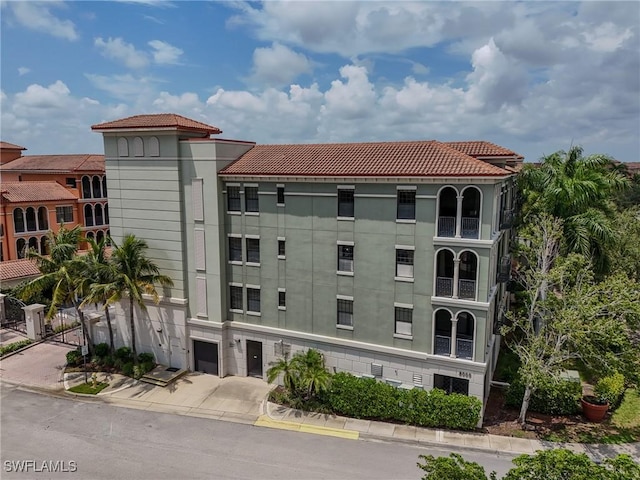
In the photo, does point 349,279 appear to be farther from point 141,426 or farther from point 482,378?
point 141,426

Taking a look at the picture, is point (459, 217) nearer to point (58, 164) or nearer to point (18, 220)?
point (18, 220)

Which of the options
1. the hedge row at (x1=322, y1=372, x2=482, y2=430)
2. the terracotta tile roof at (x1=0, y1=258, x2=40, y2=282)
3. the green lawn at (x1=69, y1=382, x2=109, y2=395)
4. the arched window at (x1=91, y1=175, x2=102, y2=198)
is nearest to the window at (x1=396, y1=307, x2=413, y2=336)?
the hedge row at (x1=322, y1=372, x2=482, y2=430)

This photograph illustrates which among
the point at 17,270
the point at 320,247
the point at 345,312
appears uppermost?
the point at 320,247

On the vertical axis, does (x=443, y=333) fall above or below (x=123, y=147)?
below

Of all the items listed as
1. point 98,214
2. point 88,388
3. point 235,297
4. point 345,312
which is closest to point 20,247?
point 98,214

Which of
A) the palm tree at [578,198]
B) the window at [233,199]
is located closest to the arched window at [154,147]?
→ the window at [233,199]

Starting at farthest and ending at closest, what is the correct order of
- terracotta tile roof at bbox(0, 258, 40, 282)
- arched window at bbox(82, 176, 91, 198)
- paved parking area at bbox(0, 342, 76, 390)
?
arched window at bbox(82, 176, 91, 198) < terracotta tile roof at bbox(0, 258, 40, 282) < paved parking area at bbox(0, 342, 76, 390)

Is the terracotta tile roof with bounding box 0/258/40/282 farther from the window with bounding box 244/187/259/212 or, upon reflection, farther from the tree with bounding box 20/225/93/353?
the window with bounding box 244/187/259/212
